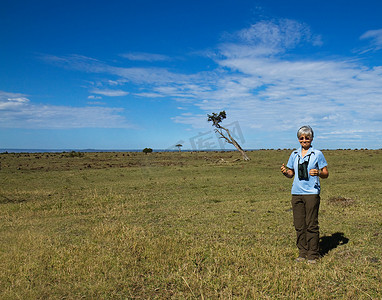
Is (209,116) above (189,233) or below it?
above

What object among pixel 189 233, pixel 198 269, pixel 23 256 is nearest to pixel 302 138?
pixel 198 269

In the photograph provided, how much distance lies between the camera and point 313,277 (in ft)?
16.8

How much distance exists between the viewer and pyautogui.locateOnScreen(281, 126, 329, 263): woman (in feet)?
18.0

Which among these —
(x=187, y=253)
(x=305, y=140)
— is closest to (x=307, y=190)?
(x=305, y=140)

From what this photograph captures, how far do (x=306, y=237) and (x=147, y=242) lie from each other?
3.74 m

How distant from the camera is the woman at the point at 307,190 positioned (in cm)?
550

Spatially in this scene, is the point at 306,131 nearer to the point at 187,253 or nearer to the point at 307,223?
the point at 307,223

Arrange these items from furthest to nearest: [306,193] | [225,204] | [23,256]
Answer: [225,204] → [23,256] → [306,193]

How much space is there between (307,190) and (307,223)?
0.68m

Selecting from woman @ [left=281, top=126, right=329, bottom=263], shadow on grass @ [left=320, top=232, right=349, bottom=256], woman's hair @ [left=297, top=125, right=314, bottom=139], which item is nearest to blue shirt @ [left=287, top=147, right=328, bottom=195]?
woman @ [left=281, top=126, right=329, bottom=263]

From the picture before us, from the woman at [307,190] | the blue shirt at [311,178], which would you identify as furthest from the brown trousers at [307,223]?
the blue shirt at [311,178]

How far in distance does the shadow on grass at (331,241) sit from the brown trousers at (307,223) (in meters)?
0.69

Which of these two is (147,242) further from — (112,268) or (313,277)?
(313,277)

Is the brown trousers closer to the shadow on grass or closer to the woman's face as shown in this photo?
the shadow on grass
